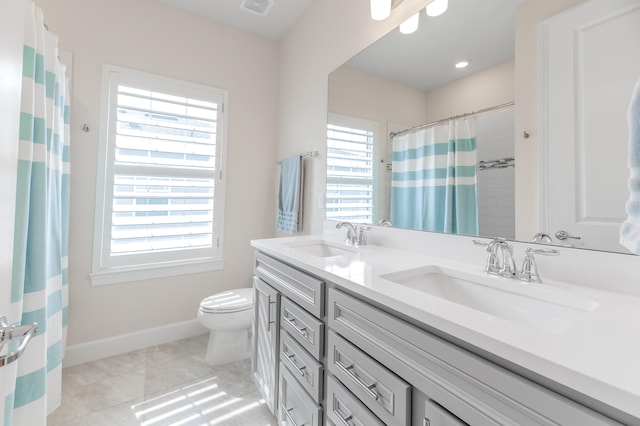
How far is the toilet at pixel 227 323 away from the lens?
183cm

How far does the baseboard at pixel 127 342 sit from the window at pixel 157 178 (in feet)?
1.43

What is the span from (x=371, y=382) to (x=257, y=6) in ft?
8.62

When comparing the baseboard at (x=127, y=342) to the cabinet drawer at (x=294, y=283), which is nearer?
the cabinet drawer at (x=294, y=283)

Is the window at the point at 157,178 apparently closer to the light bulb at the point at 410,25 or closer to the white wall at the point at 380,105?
the white wall at the point at 380,105

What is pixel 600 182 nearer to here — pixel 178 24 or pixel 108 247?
pixel 108 247

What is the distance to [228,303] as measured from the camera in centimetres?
189

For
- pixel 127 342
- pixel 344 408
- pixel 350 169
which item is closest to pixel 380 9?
pixel 350 169

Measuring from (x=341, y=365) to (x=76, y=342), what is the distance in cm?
211

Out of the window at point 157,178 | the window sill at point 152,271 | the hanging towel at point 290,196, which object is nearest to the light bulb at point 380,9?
the hanging towel at point 290,196

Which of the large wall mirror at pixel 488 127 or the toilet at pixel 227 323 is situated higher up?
the large wall mirror at pixel 488 127

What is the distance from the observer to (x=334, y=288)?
96 cm

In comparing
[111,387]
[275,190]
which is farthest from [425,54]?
[111,387]

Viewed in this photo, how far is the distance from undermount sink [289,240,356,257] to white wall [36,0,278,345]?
3.75 ft

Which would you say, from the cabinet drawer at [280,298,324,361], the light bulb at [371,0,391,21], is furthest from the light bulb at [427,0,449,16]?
the cabinet drawer at [280,298,324,361]
